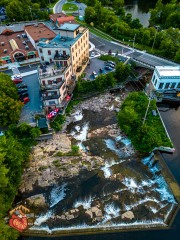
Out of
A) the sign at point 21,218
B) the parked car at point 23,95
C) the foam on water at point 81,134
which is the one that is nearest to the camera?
the sign at point 21,218

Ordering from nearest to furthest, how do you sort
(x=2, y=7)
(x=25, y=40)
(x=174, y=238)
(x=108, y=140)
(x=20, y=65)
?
(x=174, y=238), (x=108, y=140), (x=20, y=65), (x=25, y=40), (x=2, y=7)

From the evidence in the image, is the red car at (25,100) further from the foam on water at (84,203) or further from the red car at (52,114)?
the foam on water at (84,203)

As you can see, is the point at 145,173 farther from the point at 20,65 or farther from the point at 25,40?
the point at 25,40

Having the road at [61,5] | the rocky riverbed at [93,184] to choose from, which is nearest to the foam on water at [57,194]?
the rocky riverbed at [93,184]

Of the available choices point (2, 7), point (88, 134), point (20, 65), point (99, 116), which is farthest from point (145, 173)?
point (2, 7)

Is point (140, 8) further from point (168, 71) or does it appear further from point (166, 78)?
point (166, 78)

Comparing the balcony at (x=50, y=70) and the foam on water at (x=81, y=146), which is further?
the balcony at (x=50, y=70)
